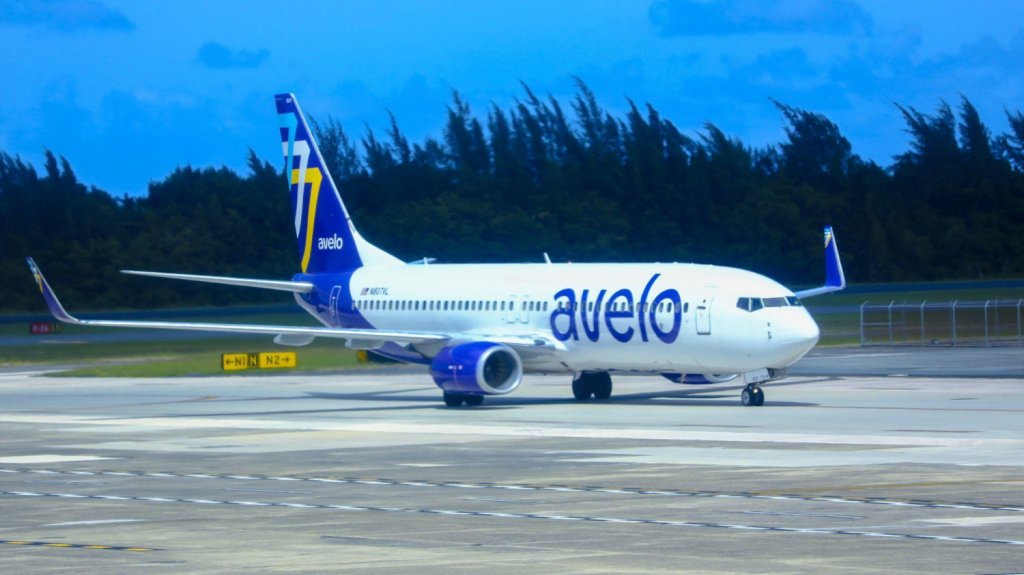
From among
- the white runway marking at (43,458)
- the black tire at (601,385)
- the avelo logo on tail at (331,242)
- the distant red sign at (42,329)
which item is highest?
the avelo logo on tail at (331,242)

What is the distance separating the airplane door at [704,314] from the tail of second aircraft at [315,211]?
1238 centimetres

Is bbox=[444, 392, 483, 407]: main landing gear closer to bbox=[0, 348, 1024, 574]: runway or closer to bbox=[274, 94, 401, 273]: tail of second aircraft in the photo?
bbox=[0, 348, 1024, 574]: runway

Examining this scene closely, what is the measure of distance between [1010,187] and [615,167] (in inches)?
1018

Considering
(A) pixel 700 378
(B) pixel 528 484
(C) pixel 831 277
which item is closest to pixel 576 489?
(B) pixel 528 484

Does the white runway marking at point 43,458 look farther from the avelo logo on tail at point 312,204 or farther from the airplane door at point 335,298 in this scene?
the avelo logo on tail at point 312,204

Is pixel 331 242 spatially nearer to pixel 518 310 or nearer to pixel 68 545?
pixel 518 310

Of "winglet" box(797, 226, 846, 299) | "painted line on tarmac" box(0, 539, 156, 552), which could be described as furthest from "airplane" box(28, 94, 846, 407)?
"painted line on tarmac" box(0, 539, 156, 552)

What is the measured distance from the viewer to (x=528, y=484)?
72.8ft

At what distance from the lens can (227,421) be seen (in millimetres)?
35594

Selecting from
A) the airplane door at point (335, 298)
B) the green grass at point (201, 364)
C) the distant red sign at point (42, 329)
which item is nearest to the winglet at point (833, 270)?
the airplane door at point (335, 298)

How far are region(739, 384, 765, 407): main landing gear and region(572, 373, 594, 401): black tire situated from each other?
506cm

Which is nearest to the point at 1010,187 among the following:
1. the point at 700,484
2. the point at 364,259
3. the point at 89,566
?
the point at 364,259

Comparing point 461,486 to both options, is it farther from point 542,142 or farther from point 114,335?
point 542,142

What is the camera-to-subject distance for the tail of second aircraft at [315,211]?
4616 centimetres
